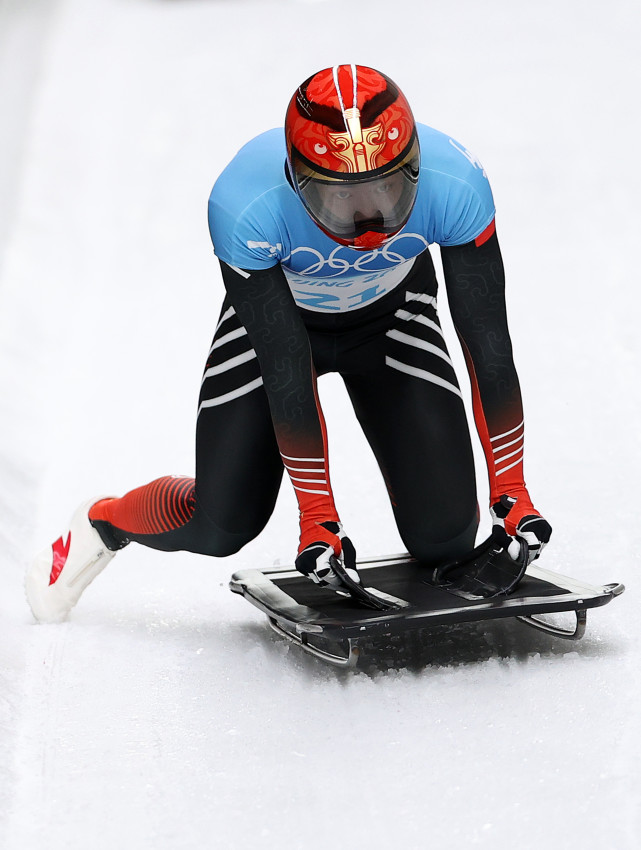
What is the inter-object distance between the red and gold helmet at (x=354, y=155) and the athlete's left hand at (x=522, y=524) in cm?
63

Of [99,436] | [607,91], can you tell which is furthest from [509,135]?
[99,436]

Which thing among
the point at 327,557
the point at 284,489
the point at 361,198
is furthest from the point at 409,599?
the point at 284,489

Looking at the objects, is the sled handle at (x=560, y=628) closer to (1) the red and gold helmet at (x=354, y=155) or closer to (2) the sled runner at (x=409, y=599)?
(2) the sled runner at (x=409, y=599)

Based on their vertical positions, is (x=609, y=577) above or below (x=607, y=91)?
below

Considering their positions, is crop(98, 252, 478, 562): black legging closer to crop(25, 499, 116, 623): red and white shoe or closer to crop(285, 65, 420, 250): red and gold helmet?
crop(25, 499, 116, 623): red and white shoe

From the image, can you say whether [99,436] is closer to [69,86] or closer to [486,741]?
[486,741]

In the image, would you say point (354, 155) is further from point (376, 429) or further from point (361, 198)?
point (376, 429)

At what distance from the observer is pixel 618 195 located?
17.6 feet

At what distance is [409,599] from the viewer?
2.29 m

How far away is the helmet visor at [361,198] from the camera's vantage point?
76.7 inches

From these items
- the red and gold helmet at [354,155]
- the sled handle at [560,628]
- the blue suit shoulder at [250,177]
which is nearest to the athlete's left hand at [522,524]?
the sled handle at [560,628]

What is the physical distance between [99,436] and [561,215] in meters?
2.66

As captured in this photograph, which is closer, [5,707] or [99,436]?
[5,707]

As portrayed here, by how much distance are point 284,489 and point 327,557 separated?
1431 millimetres
